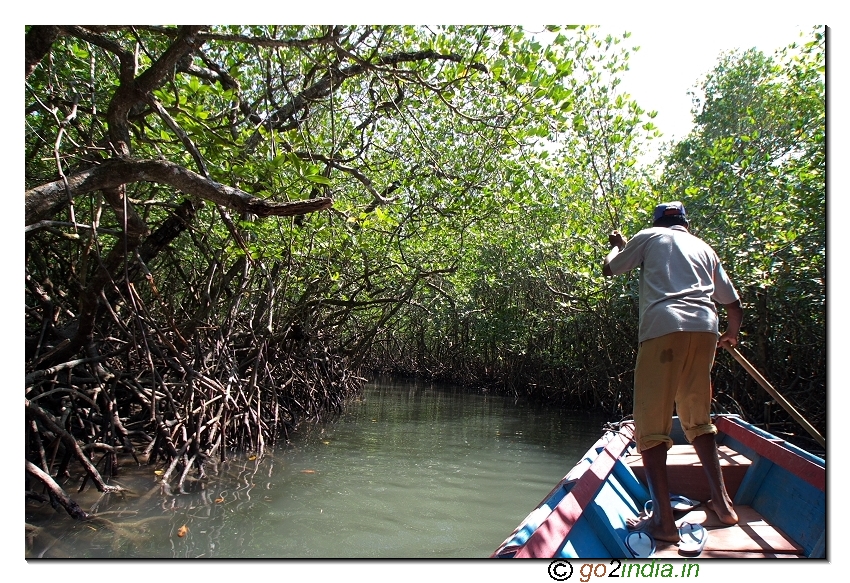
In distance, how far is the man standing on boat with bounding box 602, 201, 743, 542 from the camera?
Result: 233 cm

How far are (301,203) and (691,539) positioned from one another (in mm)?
1946

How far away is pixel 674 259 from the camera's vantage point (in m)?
2.43

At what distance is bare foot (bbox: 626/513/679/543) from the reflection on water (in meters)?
Result: 1.19

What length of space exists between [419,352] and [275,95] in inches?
467

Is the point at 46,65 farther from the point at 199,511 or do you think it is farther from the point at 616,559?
the point at 616,559

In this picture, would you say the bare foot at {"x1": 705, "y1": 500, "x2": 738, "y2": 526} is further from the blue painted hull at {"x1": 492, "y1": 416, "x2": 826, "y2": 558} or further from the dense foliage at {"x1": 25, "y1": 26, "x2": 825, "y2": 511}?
the dense foliage at {"x1": 25, "y1": 26, "x2": 825, "y2": 511}

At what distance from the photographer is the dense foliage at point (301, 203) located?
3.25 metres

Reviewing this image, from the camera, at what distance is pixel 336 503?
426 centimetres

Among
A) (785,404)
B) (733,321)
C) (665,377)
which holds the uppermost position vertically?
(733,321)

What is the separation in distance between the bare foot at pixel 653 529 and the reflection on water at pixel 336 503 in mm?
1193

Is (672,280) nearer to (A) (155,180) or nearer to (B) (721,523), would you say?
(B) (721,523)

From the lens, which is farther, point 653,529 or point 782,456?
point 782,456
